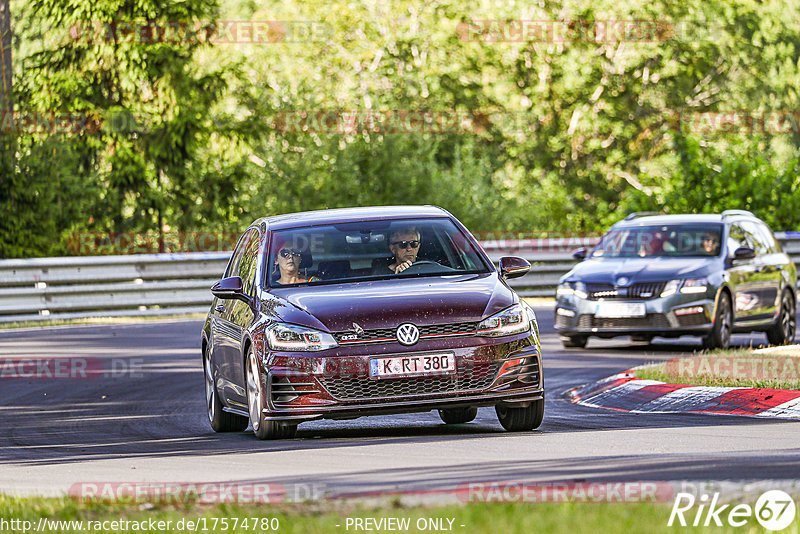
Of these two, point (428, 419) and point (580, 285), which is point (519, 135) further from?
point (428, 419)

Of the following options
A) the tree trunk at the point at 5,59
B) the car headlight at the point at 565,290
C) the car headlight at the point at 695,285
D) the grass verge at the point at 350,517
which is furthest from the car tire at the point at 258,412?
the tree trunk at the point at 5,59

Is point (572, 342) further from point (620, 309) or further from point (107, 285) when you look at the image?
point (107, 285)

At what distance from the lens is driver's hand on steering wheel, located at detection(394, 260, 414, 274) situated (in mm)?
11195

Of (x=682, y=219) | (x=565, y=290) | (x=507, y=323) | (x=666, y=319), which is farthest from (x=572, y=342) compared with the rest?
(x=507, y=323)

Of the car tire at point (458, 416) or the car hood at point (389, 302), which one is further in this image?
the car tire at point (458, 416)

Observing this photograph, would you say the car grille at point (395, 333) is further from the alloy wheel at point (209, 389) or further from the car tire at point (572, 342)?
the car tire at point (572, 342)

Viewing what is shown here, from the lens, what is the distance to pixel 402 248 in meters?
11.3

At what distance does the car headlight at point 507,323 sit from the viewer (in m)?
10.3

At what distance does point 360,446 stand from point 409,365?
1.96 ft

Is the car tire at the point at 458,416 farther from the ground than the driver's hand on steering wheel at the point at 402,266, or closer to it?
closer to it

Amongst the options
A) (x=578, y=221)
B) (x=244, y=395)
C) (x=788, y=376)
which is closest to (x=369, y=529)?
(x=244, y=395)

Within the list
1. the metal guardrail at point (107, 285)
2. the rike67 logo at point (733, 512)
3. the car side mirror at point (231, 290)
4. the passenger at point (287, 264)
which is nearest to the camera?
the rike67 logo at point (733, 512)

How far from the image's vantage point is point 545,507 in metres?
6.56

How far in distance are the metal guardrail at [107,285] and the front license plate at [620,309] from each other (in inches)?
370
